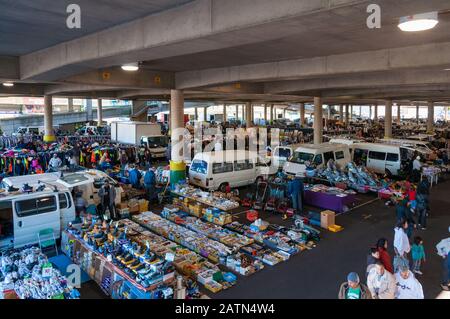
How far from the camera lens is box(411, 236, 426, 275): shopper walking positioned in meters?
7.89

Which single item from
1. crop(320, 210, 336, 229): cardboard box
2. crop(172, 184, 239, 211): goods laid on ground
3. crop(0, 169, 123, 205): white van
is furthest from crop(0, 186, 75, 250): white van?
crop(320, 210, 336, 229): cardboard box

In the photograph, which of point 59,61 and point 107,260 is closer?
point 107,260

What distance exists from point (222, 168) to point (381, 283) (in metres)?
10.1

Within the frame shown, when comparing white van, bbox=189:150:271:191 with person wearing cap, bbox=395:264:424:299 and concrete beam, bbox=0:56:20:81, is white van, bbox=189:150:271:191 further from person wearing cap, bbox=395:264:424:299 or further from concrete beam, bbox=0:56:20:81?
person wearing cap, bbox=395:264:424:299

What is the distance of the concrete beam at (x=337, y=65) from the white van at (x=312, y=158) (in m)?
4.49

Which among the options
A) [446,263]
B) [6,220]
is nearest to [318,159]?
[446,263]

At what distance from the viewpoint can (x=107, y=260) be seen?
24.1 feet

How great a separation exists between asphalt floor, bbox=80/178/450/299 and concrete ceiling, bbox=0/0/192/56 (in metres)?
5.94

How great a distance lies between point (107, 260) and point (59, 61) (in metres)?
6.95

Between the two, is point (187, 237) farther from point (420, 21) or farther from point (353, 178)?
point (353, 178)

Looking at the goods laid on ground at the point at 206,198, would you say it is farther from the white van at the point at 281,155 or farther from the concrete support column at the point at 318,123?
the concrete support column at the point at 318,123

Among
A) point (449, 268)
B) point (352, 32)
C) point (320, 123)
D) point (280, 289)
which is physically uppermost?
point (352, 32)
